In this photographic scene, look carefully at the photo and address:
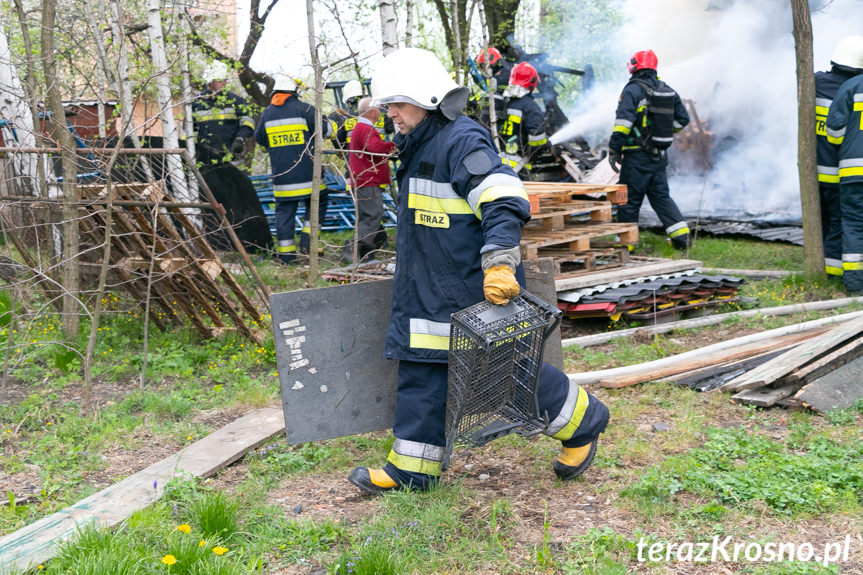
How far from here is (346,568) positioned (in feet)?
9.05

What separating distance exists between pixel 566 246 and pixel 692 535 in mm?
4583

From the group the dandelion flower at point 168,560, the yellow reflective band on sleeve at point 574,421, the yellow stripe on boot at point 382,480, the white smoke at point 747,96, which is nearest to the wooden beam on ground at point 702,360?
the yellow reflective band on sleeve at point 574,421

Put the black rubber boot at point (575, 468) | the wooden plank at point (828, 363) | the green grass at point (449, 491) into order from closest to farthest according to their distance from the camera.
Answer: the green grass at point (449, 491)
the black rubber boot at point (575, 468)
the wooden plank at point (828, 363)

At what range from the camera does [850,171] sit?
22.1 ft

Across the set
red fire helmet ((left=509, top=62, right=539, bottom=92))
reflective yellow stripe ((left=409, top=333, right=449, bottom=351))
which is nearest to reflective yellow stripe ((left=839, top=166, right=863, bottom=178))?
red fire helmet ((left=509, top=62, right=539, bottom=92))

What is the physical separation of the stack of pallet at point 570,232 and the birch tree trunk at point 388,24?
1.83 meters

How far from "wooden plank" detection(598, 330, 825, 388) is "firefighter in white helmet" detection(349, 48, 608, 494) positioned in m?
1.49

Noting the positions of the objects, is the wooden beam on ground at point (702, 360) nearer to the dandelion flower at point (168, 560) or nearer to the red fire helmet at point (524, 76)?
the dandelion flower at point (168, 560)

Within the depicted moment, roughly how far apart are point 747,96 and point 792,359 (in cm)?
853

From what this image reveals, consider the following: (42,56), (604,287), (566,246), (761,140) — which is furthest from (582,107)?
(42,56)

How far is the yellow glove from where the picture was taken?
3028 mm

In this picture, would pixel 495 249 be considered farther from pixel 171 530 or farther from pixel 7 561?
pixel 7 561

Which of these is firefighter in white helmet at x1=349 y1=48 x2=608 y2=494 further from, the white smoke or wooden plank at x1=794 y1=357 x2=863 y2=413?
the white smoke

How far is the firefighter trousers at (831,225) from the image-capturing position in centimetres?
734
